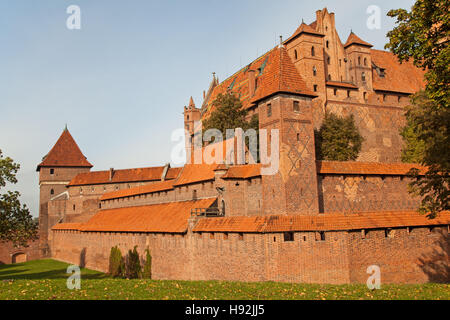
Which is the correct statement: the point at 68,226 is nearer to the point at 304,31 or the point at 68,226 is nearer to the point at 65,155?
the point at 65,155

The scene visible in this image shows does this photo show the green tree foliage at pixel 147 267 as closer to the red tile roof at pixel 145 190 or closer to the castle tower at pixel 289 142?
the red tile roof at pixel 145 190

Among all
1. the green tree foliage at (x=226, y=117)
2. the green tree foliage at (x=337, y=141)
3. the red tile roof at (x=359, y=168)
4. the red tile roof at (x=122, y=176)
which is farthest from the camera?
the red tile roof at (x=122, y=176)

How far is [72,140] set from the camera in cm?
6569

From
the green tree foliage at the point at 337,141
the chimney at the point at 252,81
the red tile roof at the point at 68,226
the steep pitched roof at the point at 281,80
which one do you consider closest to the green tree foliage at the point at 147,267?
the steep pitched roof at the point at 281,80

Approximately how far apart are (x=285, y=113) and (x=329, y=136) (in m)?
9.50

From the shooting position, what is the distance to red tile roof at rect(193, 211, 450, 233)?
68.4 ft

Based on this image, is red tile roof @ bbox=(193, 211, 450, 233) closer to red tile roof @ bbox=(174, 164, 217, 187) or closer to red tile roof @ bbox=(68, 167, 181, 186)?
red tile roof @ bbox=(174, 164, 217, 187)

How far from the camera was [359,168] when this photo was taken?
1021 inches

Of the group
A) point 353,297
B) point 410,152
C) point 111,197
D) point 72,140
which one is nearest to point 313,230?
point 353,297

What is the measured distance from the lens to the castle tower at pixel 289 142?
74.1 ft

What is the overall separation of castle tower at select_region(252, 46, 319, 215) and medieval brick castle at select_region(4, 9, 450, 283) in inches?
2.5

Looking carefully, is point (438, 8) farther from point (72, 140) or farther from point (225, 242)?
point (72, 140)

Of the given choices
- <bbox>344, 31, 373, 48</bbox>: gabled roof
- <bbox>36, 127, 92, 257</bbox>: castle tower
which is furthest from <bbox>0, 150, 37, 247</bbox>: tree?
<bbox>36, 127, 92, 257</bbox>: castle tower

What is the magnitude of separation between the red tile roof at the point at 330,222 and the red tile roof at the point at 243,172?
3285mm
